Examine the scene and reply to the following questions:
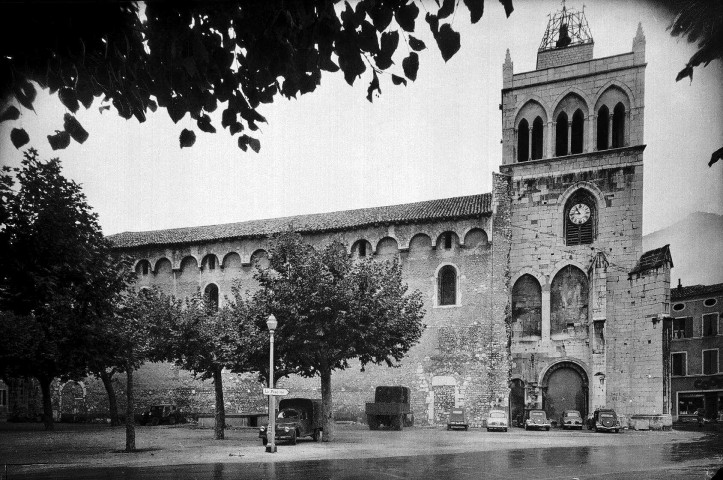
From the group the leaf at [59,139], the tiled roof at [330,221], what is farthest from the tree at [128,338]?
the tiled roof at [330,221]

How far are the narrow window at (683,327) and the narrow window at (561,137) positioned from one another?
70.7ft

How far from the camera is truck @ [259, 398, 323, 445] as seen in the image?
81.2 feet

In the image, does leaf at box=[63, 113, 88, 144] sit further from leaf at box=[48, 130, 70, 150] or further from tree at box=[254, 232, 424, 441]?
tree at box=[254, 232, 424, 441]

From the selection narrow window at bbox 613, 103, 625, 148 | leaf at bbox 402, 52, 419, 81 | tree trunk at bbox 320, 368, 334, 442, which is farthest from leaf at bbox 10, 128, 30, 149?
narrow window at bbox 613, 103, 625, 148

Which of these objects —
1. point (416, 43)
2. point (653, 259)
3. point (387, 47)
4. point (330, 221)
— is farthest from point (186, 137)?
point (330, 221)

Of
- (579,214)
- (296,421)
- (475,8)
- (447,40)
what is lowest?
(296,421)

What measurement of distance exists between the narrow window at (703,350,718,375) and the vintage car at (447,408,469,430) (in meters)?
27.1

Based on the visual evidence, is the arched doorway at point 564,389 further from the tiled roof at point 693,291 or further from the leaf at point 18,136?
the leaf at point 18,136

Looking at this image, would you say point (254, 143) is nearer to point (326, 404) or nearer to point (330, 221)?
point (326, 404)

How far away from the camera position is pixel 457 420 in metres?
34.8

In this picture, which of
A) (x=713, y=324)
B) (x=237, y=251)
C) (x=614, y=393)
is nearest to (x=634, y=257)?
(x=614, y=393)

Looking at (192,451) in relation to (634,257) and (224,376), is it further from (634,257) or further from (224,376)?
(634,257)

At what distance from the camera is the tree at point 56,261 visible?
541 inches

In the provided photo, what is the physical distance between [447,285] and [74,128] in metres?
32.1
